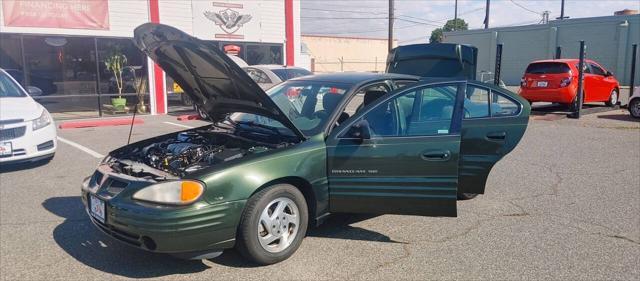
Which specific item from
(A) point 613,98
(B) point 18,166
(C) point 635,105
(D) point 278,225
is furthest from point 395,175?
(A) point 613,98

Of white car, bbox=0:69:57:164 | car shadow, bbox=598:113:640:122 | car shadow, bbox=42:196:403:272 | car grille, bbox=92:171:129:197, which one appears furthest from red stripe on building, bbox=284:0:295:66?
car grille, bbox=92:171:129:197

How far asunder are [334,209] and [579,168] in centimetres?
482

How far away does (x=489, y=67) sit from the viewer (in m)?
36.2

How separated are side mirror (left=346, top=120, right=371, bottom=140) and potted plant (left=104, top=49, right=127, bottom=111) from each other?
43.6 ft

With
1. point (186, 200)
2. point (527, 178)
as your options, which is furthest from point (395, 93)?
point (527, 178)

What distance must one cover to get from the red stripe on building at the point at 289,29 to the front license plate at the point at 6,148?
13.3 m

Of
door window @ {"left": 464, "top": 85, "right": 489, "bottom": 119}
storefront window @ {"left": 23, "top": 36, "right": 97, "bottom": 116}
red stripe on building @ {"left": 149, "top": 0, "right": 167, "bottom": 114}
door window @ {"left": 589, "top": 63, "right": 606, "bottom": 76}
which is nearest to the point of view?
door window @ {"left": 464, "top": 85, "right": 489, "bottom": 119}

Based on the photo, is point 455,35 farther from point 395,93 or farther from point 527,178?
point 395,93

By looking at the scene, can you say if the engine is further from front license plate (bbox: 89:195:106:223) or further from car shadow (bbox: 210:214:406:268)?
car shadow (bbox: 210:214:406:268)

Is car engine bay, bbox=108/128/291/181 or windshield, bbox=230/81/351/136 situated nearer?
car engine bay, bbox=108/128/291/181

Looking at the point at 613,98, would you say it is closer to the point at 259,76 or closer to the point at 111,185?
the point at 259,76

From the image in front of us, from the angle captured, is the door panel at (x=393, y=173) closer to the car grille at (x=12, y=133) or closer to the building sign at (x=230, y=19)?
the car grille at (x=12, y=133)

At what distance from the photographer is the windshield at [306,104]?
436 cm

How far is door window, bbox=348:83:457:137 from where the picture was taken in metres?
4.30
